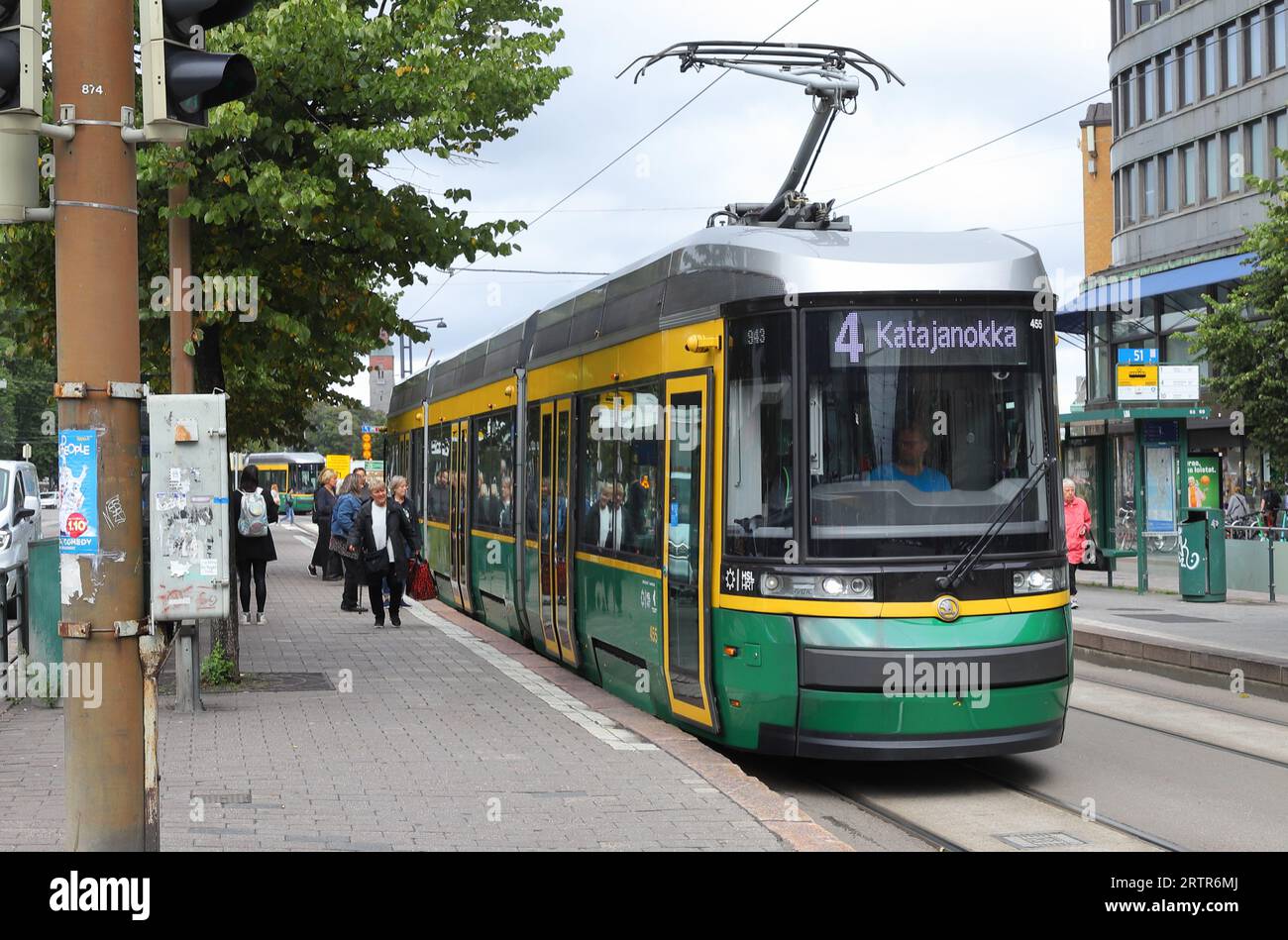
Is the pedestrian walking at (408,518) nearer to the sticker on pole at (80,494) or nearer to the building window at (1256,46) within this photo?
the sticker on pole at (80,494)

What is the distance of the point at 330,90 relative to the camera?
443 inches

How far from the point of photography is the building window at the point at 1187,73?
4366 cm

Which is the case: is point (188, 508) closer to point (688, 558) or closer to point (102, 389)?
point (102, 389)

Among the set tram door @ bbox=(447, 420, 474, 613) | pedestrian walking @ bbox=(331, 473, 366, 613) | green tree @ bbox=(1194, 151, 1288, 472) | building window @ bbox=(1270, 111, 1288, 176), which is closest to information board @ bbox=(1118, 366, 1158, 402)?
green tree @ bbox=(1194, 151, 1288, 472)

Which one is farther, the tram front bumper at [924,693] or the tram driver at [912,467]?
the tram driver at [912,467]

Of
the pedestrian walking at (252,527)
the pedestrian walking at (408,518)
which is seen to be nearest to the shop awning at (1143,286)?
the pedestrian walking at (408,518)

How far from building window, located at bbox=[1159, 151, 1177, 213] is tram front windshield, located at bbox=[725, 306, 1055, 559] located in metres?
39.5

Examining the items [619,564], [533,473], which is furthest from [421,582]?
[619,564]

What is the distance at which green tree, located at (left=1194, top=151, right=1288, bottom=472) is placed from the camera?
22.8 meters

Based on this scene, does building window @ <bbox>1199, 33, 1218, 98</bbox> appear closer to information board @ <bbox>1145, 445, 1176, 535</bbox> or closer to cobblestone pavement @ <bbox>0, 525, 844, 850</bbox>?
information board @ <bbox>1145, 445, 1176, 535</bbox>

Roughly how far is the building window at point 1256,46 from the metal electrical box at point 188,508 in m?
40.1

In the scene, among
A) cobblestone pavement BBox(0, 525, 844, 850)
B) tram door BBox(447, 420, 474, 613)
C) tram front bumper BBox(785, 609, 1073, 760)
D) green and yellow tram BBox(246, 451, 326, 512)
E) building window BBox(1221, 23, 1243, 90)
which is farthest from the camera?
green and yellow tram BBox(246, 451, 326, 512)
